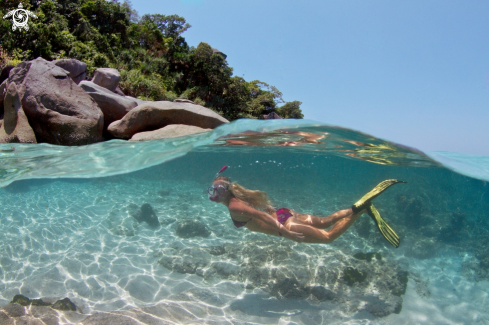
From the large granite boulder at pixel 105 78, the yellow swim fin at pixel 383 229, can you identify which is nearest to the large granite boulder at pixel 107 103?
the large granite boulder at pixel 105 78

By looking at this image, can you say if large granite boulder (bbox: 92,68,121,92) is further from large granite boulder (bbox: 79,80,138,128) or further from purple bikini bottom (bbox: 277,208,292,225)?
purple bikini bottom (bbox: 277,208,292,225)

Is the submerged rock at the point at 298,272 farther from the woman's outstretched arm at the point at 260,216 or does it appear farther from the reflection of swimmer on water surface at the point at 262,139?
the reflection of swimmer on water surface at the point at 262,139

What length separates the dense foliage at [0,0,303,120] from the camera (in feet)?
59.1

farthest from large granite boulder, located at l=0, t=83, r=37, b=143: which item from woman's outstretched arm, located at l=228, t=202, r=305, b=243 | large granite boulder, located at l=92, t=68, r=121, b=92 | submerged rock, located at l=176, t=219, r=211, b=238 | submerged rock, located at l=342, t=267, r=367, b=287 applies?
submerged rock, located at l=342, t=267, r=367, b=287

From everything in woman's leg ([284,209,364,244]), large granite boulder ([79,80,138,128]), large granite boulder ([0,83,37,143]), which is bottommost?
woman's leg ([284,209,364,244])

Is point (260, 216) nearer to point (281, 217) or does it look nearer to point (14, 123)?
point (281, 217)

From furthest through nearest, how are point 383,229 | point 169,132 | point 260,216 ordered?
point 169,132, point 383,229, point 260,216

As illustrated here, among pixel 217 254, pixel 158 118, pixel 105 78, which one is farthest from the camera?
pixel 105 78

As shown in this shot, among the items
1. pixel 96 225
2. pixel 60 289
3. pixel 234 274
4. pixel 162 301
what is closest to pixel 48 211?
pixel 96 225

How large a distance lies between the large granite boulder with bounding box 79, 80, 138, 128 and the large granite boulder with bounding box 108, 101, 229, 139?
0.98 m

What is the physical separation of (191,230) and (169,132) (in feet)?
11.5

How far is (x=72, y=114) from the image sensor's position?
915 cm

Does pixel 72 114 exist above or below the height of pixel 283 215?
above

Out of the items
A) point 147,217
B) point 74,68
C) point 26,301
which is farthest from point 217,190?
point 74,68
